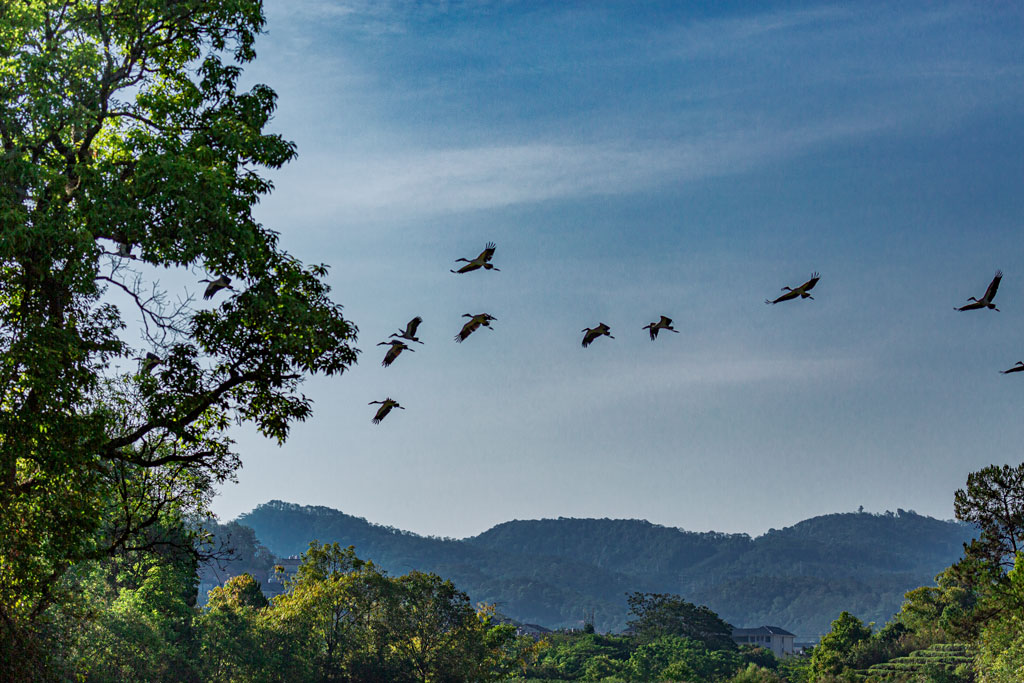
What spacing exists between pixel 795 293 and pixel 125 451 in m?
8.01

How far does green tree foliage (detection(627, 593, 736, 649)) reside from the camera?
266ft

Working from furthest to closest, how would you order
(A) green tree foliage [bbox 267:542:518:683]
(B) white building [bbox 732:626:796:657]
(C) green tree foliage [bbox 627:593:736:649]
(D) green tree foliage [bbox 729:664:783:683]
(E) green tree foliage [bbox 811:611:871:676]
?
(B) white building [bbox 732:626:796:657], (C) green tree foliage [bbox 627:593:736:649], (D) green tree foliage [bbox 729:664:783:683], (E) green tree foliage [bbox 811:611:871:676], (A) green tree foliage [bbox 267:542:518:683]

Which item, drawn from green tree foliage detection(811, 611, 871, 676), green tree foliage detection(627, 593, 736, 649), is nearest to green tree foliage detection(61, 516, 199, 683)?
green tree foliage detection(811, 611, 871, 676)

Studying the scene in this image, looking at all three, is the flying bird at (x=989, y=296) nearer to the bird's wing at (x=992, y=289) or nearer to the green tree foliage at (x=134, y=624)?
the bird's wing at (x=992, y=289)

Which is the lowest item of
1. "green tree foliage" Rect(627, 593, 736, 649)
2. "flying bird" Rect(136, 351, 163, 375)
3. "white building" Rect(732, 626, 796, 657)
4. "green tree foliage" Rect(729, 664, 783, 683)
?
"green tree foliage" Rect(729, 664, 783, 683)

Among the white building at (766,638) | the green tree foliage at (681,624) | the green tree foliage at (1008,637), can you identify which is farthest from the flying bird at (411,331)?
the white building at (766,638)

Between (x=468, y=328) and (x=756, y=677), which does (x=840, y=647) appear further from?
(x=468, y=328)

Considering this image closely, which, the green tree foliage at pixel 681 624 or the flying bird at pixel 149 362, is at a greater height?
the flying bird at pixel 149 362

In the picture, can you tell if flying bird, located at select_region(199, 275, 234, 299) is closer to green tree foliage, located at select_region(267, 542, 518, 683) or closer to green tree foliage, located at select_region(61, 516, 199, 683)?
green tree foliage, located at select_region(61, 516, 199, 683)

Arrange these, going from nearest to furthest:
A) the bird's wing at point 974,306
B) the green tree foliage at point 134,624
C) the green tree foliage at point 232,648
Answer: the bird's wing at point 974,306, the green tree foliage at point 134,624, the green tree foliage at point 232,648

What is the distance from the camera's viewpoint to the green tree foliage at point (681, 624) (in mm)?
81188

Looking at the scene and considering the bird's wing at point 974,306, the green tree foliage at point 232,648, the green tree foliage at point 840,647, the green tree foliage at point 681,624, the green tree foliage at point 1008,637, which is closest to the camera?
the bird's wing at point 974,306

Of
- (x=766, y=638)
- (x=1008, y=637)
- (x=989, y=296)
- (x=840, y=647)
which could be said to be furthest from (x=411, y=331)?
(x=766, y=638)

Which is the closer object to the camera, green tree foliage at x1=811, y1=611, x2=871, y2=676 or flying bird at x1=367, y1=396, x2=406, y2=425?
flying bird at x1=367, y1=396, x2=406, y2=425
